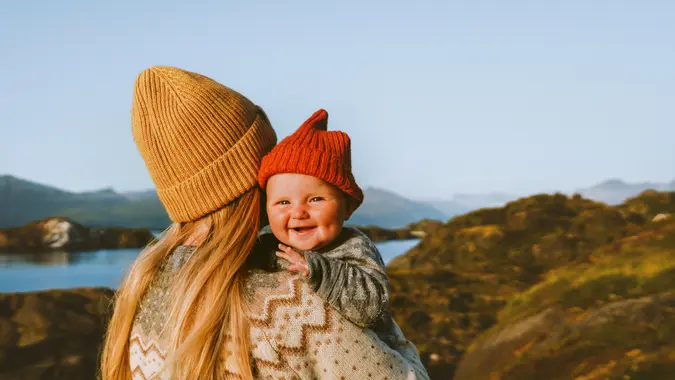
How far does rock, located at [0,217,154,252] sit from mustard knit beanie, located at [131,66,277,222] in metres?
9.66

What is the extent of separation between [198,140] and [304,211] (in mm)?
681

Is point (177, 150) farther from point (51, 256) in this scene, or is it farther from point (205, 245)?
point (51, 256)

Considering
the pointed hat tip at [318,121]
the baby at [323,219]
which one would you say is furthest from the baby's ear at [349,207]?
the pointed hat tip at [318,121]

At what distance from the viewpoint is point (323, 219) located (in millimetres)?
2949

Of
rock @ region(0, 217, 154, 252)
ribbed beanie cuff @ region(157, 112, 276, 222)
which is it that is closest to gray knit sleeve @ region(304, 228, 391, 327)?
ribbed beanie cuff @ region(157, 112, 276, 222)

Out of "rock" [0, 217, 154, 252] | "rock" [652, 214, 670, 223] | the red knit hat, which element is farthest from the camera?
"rock" [0, 217, 154, 252]

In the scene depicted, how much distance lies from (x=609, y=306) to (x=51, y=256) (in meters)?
8.72

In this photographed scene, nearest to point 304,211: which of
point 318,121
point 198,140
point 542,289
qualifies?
point 318,121

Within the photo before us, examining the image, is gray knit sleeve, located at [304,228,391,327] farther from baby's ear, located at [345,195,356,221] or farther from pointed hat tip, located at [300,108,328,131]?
pointed hat tip, located at [300,108,328,131]

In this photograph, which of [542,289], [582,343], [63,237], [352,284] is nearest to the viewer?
[352,284]

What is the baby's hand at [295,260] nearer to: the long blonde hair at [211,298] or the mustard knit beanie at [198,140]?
the long blonde hair at [211,298]

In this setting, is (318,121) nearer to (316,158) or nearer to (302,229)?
(316,158)

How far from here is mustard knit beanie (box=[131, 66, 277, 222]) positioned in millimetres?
3230

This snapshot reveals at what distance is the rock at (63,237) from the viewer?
40.0 ft
